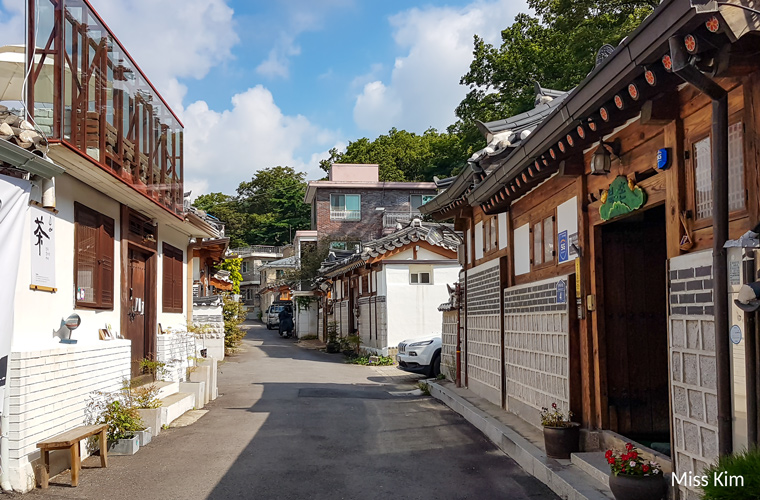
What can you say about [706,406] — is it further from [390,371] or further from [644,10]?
[644,10]

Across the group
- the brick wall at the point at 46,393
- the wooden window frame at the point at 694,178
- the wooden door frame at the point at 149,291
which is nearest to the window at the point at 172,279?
the wooden door frame at the point at 149,291

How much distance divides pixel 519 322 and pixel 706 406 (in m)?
5.26

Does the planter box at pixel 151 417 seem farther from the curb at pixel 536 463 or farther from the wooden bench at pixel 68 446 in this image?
the curb at pixel 536 463

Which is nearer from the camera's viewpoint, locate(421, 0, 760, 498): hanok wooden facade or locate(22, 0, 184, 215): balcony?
Answer: locate(421, 0, 760, 498): hanok wooden facade

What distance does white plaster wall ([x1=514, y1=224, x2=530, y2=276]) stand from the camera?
10.2 meters

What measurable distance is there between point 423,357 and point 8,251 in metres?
13.0

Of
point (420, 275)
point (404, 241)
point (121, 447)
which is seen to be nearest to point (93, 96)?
point (121, 447)

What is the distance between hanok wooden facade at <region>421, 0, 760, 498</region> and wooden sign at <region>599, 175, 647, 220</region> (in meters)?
0.02

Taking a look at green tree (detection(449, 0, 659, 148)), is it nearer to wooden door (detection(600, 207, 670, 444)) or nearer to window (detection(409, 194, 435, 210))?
window (detection(409, 194, 435, 210))

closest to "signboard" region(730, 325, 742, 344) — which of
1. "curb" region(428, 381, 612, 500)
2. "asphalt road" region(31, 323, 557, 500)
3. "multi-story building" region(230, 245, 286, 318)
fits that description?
"curb" region(428, 381, 612, 500)

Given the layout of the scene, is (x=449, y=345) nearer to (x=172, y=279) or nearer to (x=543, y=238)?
(x=172, y=279)

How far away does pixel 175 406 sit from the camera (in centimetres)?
1134

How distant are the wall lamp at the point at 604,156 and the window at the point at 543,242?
2.25 m

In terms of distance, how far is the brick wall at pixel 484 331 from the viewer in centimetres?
1153
